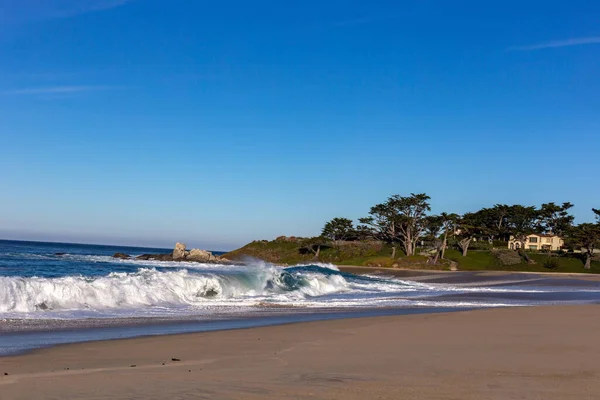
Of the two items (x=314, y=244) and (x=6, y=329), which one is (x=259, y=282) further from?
(x=314, y=244)

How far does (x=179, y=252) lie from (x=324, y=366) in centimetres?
8181

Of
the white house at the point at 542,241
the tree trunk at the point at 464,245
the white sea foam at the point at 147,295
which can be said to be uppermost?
the white house at the point at 542,241

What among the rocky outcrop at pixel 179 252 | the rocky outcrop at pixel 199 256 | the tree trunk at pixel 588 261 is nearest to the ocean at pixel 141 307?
the tree trunk at pixel 588 261

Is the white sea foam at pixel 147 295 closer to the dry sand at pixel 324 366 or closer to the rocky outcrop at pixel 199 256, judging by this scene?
the dry sand at pixel 324 366

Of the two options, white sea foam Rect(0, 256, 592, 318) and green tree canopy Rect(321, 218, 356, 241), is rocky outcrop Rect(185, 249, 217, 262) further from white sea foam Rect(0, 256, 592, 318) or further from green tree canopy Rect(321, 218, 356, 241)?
white sea foam Rect(0, 256, 592, 318)

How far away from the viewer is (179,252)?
8788 cm

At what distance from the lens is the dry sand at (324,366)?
21.5 ft

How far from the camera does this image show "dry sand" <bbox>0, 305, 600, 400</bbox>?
21.5 feet

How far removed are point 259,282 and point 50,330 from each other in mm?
15909

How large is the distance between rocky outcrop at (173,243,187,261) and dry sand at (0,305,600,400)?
74.8 meters

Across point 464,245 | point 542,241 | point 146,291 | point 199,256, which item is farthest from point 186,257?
point 146,291

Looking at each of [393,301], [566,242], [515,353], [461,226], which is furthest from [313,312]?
[566,242]

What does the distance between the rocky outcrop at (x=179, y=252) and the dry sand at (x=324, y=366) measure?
246 ft

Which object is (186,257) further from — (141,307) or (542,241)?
(141,307)
